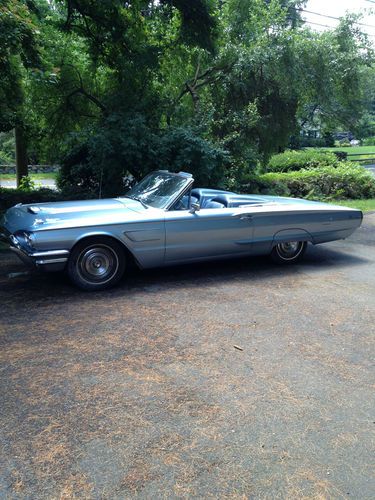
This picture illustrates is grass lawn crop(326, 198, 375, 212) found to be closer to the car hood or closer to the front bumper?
the car hood

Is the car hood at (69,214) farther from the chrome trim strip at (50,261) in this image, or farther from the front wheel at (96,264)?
the chrome trim strip at (50,261)

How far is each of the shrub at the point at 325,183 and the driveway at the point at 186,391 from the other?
817 cm

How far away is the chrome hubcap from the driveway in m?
A: 0.22

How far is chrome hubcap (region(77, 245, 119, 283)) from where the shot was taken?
18.1 feet

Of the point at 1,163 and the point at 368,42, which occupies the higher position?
the point at 368,42

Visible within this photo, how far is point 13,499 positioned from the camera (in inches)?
93.0

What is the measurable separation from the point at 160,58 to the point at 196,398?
9.41 m

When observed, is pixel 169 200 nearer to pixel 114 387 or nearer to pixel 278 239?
pixel 278 239

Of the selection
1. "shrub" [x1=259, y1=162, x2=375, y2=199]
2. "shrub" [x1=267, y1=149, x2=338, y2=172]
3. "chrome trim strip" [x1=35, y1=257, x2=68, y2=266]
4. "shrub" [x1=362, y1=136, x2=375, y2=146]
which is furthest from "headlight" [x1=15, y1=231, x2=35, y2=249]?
"shrub" [x1=362, y1=136, x2=375, y2=146]

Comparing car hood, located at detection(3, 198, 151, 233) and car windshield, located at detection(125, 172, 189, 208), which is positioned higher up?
car windshield, located at detection(125, 172, 189, 208)

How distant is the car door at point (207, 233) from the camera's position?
591 centimetres

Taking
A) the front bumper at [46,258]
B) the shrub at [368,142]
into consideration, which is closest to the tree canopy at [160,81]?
the front bumper at [46,258]

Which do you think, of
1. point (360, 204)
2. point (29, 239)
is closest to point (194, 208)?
point (29, 239)

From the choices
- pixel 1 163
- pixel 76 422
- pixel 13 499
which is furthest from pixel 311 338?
pixel 1 163
